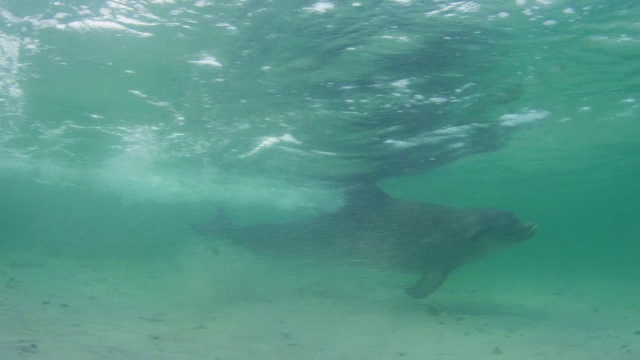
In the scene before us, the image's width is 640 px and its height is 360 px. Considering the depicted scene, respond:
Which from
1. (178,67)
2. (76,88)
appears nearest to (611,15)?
(178,67)

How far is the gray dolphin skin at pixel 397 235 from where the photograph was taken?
46.6ft

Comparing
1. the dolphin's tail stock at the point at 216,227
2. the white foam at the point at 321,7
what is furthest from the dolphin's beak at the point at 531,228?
the dolphin's tail stock at the point at 216,227

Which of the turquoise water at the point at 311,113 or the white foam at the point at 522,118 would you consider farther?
the white foam at the point at 522,118

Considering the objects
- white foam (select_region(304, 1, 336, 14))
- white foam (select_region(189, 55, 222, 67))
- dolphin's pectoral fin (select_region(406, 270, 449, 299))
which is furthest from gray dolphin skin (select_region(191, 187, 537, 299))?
white foam (select_region(304, 1, 336, 14))

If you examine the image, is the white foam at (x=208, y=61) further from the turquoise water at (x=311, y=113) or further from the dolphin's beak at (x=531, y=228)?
the dolphin's beak at (x=531, y=228)

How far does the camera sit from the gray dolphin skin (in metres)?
14.2

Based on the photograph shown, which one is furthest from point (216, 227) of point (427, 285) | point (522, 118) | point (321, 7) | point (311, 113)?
point (522, 118)

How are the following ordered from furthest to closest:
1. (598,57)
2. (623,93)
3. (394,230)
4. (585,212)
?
1. (585,212)
2. (623,93)
3. (394,230)
4. (598,57)

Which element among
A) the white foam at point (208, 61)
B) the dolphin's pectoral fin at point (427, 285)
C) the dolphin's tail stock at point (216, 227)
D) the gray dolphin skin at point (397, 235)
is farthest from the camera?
the dolphin's tail stock at point (216, 227)

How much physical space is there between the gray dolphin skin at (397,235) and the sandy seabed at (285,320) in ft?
4.54

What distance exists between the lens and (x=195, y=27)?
11.3 metres

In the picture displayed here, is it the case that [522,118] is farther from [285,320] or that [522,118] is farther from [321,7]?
[285,320]

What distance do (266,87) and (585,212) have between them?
73708 millimetres

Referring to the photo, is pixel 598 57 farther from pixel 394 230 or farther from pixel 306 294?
pixel 306 294
